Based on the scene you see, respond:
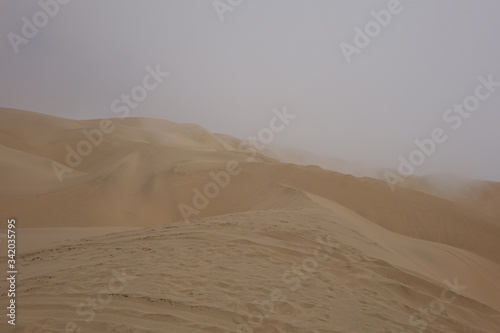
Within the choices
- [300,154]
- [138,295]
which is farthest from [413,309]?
[300,154]

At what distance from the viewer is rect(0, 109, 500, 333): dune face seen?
3.94m

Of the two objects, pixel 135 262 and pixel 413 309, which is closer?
pixel 413 309

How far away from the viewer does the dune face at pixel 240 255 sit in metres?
3.94

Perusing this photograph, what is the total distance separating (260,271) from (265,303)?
940mm

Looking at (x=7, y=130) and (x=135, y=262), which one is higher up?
(x=7, y=130)

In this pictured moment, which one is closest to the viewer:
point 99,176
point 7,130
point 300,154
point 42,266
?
point 42,266

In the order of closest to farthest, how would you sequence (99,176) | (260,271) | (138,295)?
(138,295) → (260,271) → (99,176)

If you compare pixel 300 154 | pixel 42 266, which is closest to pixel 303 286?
pixel 42 266

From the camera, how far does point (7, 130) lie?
27.3 metres

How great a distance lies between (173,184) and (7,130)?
Answer: 800 inches

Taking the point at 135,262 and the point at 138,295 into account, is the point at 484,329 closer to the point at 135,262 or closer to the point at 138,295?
the point at 138,295

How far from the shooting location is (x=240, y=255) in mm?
5703

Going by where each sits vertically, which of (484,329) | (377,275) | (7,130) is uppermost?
(7,130)

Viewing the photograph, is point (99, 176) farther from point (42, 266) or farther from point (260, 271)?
point (260, 271)
